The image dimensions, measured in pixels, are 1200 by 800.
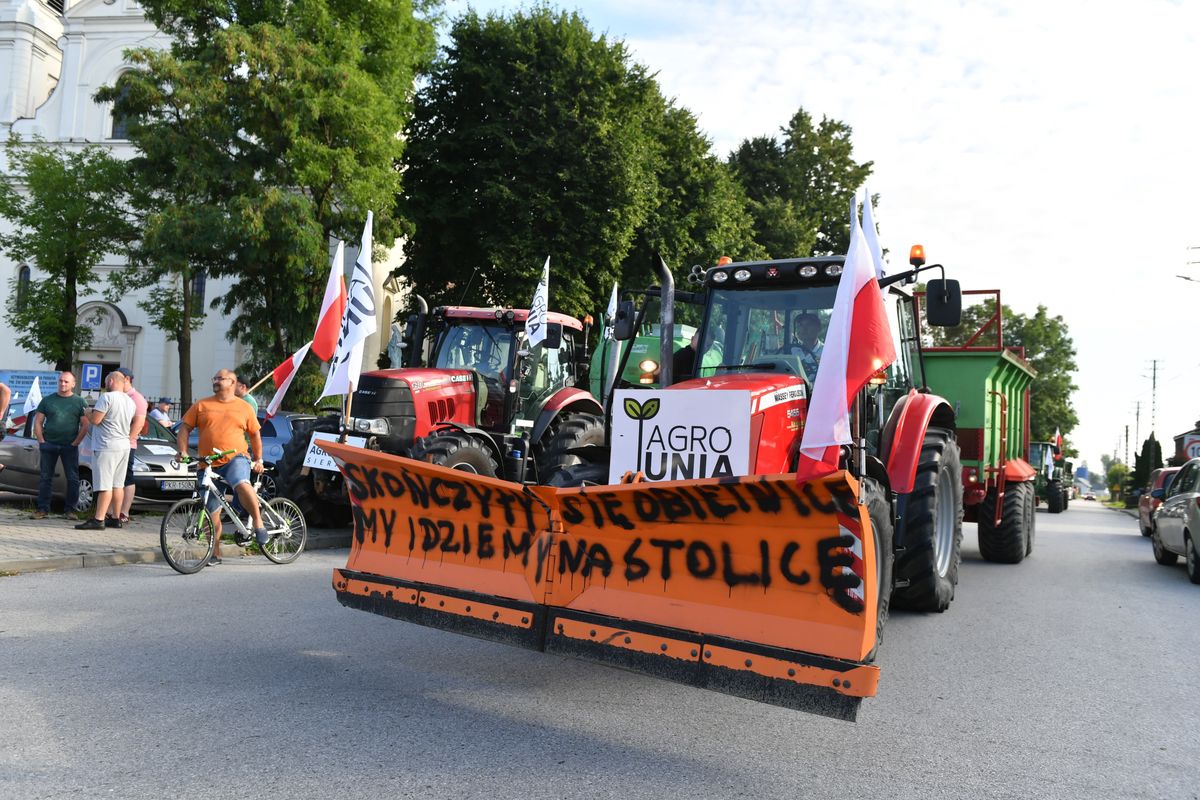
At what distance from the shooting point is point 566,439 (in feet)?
31.6

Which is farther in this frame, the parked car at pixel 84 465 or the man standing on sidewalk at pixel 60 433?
the parked car at pixel 84 465

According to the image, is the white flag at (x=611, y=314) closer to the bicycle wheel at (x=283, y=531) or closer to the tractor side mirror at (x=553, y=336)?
the tractor side mirror at (x=553, y=336)

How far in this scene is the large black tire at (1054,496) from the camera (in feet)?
106

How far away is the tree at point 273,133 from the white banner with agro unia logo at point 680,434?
54.5ft

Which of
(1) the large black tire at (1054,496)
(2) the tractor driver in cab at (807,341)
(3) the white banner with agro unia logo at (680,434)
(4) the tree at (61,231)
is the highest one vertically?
(4) the tree at (61,231)

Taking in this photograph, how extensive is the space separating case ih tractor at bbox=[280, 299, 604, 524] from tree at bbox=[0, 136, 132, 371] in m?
15.2

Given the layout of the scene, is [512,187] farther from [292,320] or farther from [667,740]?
[667,740]

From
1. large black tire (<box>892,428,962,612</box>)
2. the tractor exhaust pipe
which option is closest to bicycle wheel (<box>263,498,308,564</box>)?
the tractor exhaust pipe

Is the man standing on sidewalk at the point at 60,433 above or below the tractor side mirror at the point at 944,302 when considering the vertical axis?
below

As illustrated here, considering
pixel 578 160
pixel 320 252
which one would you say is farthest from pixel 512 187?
pixel 320 252

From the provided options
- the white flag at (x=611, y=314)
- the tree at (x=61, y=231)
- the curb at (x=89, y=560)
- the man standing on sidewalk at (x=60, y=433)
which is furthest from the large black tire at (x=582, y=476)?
the tree at (x=61, y=231)

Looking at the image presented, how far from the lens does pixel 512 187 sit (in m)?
25.7

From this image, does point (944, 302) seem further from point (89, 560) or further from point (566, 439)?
point (89, 560)

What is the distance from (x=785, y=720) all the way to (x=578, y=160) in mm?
22048
